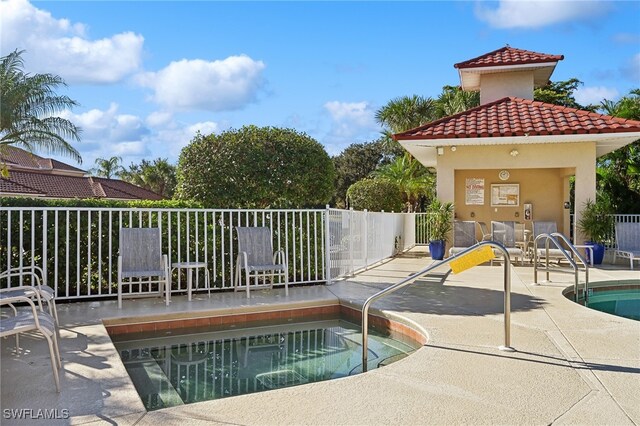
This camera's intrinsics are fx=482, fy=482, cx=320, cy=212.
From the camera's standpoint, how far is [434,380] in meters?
3.67

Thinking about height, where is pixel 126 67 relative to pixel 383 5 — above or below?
below

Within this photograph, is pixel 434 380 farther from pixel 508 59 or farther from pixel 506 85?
pixel 506 85

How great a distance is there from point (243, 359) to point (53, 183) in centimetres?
2913

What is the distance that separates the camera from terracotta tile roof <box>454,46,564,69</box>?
14039 mm

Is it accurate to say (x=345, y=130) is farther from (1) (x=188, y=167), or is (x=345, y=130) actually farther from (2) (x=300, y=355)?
(2) (x=300, y=355)

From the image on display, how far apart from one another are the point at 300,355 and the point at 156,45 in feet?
22.6

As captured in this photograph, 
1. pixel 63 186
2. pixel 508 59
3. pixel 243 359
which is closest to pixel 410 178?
pixel 508 59

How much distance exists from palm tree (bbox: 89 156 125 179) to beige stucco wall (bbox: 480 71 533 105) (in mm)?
40276

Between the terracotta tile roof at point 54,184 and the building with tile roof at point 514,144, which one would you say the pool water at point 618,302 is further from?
the terracotta tile roof at point 54,184

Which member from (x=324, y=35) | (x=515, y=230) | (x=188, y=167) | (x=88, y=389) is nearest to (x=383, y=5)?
(x=324, y=35)

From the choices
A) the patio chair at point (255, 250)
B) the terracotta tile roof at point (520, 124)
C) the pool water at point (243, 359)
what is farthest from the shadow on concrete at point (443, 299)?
the terracotta tile roof at point (520, 124)

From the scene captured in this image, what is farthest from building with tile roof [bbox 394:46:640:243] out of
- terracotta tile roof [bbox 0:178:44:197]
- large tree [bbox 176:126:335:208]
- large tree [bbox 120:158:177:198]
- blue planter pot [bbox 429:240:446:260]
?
large tree [bbox 120:158:177:198]

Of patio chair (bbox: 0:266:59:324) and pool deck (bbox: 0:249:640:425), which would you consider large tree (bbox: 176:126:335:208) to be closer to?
pool deck (bbox: 0:249:640:425)

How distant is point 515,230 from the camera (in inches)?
487
